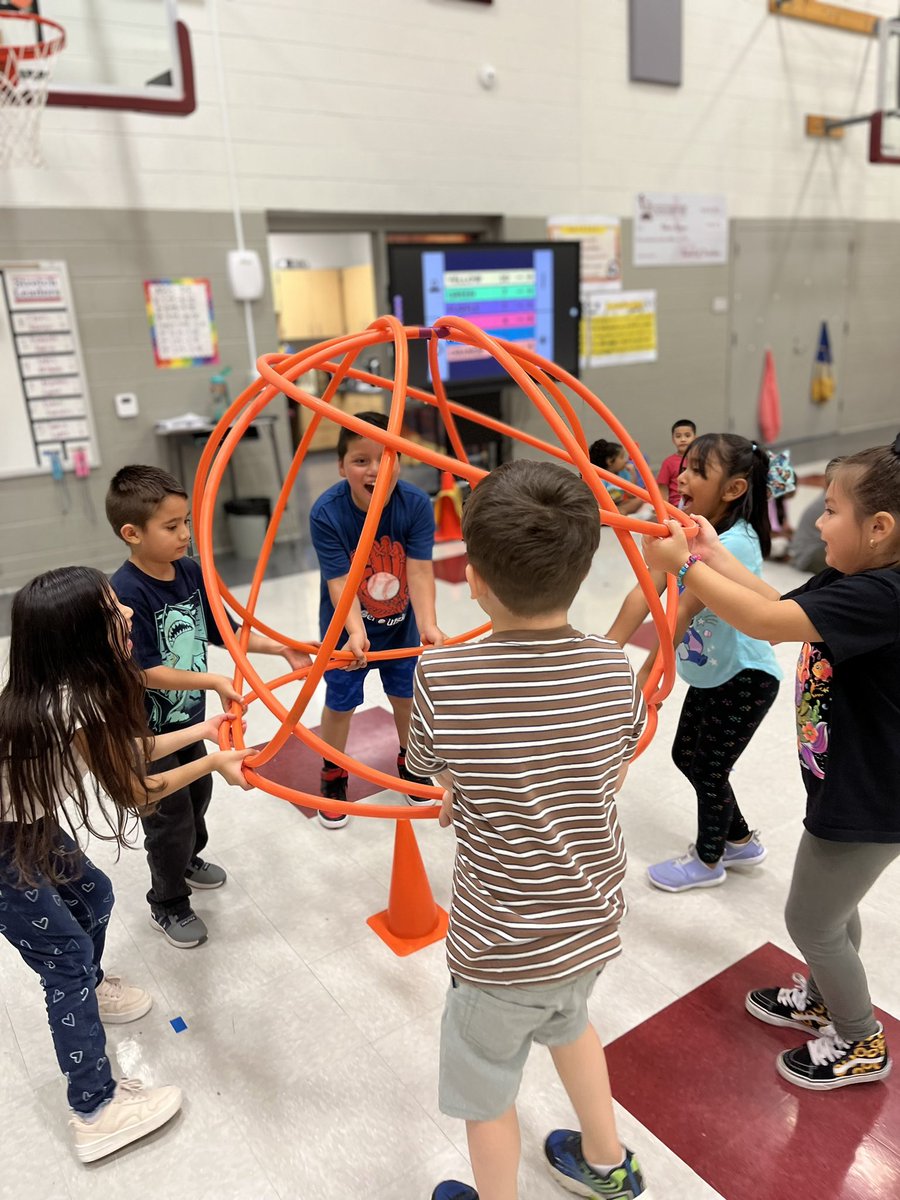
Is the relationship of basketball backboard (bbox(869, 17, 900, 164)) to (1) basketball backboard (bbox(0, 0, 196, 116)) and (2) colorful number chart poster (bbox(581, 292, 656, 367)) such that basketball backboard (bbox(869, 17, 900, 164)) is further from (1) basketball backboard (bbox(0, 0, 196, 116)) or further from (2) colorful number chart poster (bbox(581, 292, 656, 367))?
(1) basketball backboard (bbox(0, 0, 196, 116))

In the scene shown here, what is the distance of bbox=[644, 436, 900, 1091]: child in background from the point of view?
1.40 meters

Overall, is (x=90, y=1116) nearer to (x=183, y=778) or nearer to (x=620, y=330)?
(x=183, y=778)

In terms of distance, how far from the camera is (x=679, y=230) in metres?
8.08

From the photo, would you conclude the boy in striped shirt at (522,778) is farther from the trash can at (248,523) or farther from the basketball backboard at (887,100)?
the basketball backboard at (887,100)

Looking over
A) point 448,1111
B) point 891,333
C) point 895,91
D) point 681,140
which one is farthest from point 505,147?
point 448,1111

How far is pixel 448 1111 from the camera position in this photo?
4.25 feet

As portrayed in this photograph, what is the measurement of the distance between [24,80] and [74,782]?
4.48m

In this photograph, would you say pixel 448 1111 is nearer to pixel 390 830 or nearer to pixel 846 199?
pixel 390 830

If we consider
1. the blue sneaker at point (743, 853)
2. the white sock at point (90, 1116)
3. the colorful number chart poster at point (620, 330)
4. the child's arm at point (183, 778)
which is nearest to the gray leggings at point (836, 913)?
the blue sneaker at point (743, 853)

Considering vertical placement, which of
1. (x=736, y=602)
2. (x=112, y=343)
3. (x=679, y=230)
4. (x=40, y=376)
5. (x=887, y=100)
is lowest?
(x=736, y=602)

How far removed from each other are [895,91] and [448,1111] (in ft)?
37.9

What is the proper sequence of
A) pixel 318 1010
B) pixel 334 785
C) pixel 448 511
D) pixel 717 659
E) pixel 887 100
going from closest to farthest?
1. pixel 318 1010
2. pixel 717 659
3. pixel 334 785
4. pixel 448 511
5. pixel 887 100

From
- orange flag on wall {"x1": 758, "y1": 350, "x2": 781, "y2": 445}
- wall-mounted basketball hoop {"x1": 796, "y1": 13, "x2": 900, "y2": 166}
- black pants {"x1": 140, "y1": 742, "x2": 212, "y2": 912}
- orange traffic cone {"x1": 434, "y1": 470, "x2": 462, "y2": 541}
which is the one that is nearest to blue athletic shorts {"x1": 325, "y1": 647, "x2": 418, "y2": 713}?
black pants {"x1": 140, "y1": 742, "x2": 212, "y2": 912}

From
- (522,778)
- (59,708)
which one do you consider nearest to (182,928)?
(59,708)
